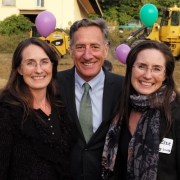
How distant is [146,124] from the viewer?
2.54 meters

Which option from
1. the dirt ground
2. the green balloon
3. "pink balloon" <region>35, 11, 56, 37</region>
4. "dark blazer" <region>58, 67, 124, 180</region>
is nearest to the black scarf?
"dark blazer" <region>58, 67, 124, 180</region>

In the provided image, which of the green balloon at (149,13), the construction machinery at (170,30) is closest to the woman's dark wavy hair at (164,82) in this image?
the green balloon at (149,13)

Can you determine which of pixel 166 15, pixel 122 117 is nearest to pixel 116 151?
pixel 122 117

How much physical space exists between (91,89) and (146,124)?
31.1 inches

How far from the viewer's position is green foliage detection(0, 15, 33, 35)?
80.4ft

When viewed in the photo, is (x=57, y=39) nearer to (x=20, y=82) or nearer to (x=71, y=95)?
(x=71, y=95)

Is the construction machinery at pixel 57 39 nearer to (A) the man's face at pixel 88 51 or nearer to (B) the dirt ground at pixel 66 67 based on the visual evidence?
(B) the dirt ground at pixel 66 67

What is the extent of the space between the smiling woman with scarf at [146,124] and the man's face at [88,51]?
0.49 m

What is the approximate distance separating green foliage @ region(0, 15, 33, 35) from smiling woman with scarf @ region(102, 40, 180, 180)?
22.8 meters

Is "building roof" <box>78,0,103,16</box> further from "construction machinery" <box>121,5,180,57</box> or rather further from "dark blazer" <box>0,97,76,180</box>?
"dark blazer" <box>0,97,76,180</box>

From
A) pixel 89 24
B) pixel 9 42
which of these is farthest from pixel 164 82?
pixel 9 42

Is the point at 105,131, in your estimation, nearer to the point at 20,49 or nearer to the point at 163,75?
the point at 163,75

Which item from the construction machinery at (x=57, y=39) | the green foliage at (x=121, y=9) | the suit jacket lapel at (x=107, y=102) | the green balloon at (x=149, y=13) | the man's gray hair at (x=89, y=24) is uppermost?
the green foliage at (x=121, y=9)

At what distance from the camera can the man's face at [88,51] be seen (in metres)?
3.14
